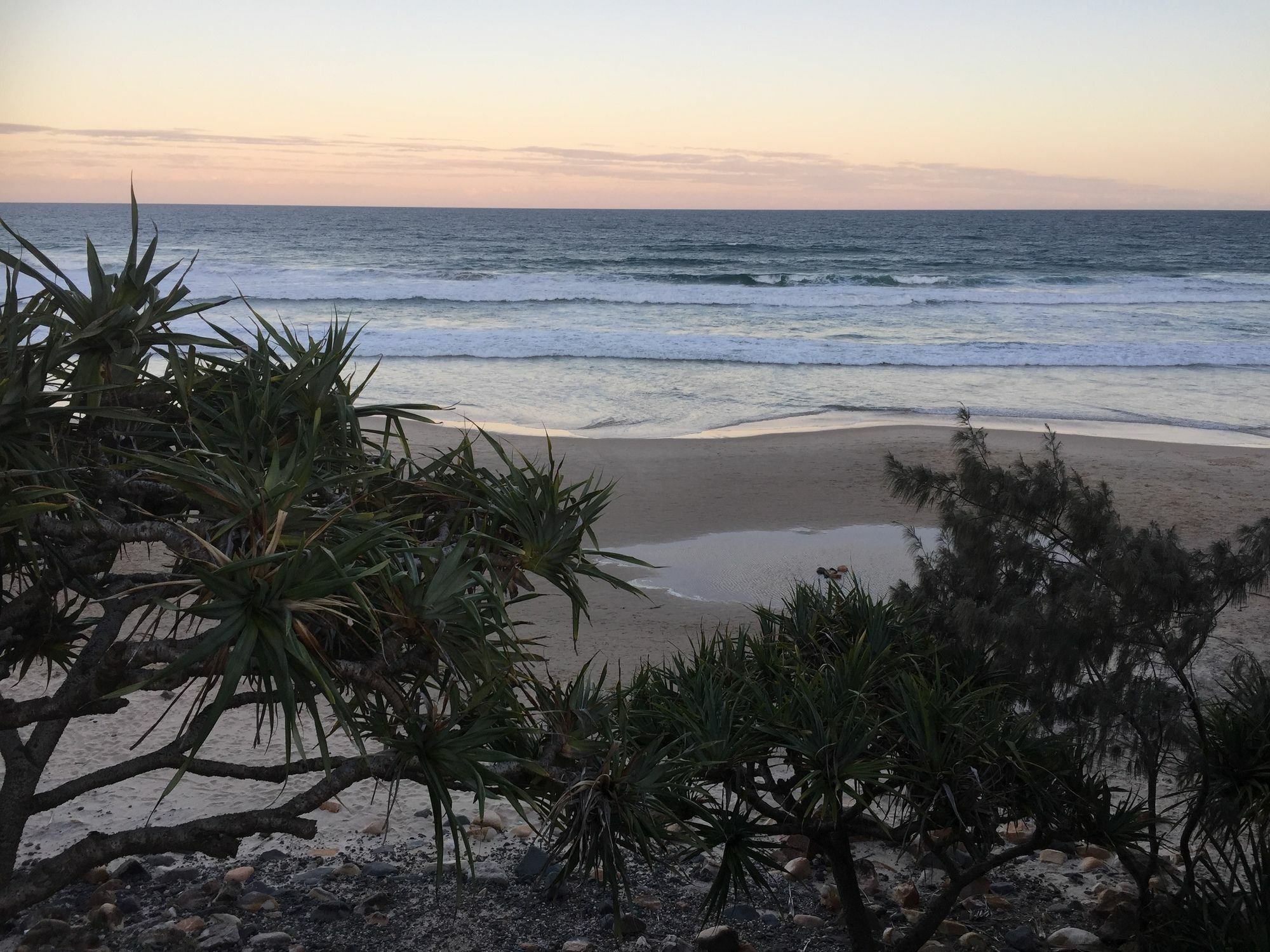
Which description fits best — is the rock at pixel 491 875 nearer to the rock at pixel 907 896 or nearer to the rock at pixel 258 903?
the rock at pixel 258 903

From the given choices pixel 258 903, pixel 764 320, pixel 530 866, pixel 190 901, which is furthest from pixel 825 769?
pixel 764 320

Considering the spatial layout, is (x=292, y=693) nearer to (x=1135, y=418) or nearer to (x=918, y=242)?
(x=1135, y=418)

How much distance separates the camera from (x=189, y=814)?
516cm

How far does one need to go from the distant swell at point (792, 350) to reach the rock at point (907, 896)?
18749 millimetres

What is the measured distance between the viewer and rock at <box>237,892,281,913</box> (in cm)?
435

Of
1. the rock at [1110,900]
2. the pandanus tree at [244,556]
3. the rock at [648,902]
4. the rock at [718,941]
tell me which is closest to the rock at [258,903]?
the pandanus tree at [244,556]

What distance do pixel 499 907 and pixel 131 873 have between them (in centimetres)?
176

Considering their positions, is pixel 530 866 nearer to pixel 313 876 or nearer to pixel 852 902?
pixel 313 876

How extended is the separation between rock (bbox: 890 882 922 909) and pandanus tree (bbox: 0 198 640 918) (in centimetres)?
238

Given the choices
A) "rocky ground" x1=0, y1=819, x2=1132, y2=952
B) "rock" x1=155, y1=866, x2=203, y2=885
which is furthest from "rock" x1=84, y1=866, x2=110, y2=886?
"rock" x1=155, y1=866, x2=203, y2=885

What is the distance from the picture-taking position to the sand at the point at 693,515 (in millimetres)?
5359

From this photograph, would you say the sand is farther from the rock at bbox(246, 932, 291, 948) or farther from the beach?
the rock at bbox(246, 932, 291, 948)

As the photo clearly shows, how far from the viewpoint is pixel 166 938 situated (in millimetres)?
3984


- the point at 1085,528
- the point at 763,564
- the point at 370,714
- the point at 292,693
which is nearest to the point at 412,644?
the point at 370,714
